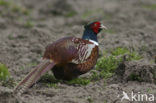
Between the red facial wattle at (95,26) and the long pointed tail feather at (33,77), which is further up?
the red facial wattle at (95,26)

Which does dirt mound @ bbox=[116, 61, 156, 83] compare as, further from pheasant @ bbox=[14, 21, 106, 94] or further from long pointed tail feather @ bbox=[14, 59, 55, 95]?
long pointed tail feather @ bbox=[14, 59, 55, 95]

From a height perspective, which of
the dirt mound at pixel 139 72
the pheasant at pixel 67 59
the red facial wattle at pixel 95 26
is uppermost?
the red facial wattle at pixel 95 26

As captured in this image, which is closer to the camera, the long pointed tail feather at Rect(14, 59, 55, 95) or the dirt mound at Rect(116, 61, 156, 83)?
the long pointed tail feather at Rect(14, 59, 55, 95)

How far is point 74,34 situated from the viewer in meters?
10.2

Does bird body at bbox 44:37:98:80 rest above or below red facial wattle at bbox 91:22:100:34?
below

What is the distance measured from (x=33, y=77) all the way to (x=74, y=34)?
437 cm

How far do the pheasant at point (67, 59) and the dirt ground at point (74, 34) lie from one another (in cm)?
22

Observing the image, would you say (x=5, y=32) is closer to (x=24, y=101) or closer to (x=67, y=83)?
(x=67, y=83)

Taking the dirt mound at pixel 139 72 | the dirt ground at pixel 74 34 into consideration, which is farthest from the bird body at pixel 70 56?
the dirt mound at pixel 139 72

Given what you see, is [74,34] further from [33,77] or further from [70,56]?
[33,77]

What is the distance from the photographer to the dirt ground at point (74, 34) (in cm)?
577

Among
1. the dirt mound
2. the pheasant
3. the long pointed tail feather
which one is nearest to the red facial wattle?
the pheasant

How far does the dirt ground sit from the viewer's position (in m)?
5.77

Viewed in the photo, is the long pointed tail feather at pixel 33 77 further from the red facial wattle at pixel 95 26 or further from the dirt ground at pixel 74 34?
the red facial wattle at pixel 95 26
